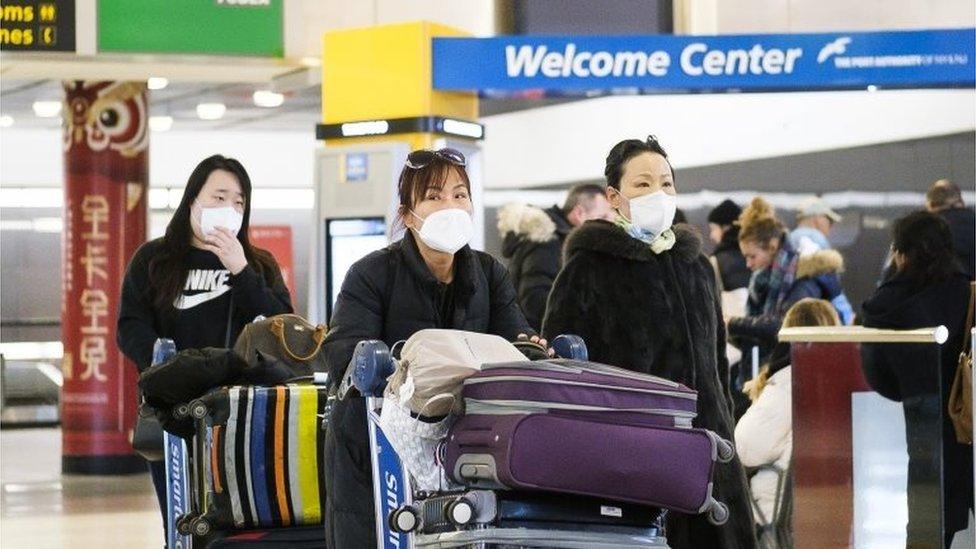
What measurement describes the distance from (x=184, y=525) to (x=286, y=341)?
0.59 metres

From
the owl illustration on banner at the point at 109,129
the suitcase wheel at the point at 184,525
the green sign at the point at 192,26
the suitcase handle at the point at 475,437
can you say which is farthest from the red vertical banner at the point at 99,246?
the suitcase handle at the point at 475,437

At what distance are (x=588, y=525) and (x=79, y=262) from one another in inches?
403

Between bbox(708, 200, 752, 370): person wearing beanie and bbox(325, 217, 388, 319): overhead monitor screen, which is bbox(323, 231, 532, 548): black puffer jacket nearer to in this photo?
bbox(708, 200, 752, 370): person wearing beanie

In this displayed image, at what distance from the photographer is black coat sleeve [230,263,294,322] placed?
5.46 metres

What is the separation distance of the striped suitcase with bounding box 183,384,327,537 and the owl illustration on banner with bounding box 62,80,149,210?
27.4ft

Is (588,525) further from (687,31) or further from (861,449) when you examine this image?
(687,31)

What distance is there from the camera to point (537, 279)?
8.85 m

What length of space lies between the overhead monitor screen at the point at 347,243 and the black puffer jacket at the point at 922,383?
4.77 meters

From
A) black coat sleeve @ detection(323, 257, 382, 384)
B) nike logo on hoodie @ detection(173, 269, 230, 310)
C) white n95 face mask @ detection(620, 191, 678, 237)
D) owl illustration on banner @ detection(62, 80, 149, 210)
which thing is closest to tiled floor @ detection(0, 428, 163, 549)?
owl illustration on banner @ detection(62, 80, 149, 210)

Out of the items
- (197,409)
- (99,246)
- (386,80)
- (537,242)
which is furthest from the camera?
(99,246)

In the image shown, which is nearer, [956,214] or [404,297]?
[404,297]

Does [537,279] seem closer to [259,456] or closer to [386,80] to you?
[386,80]

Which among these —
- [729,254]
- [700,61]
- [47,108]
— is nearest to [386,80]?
[700,61]

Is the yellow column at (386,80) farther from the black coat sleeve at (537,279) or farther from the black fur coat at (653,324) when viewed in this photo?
the black fur coat at (653,324)
